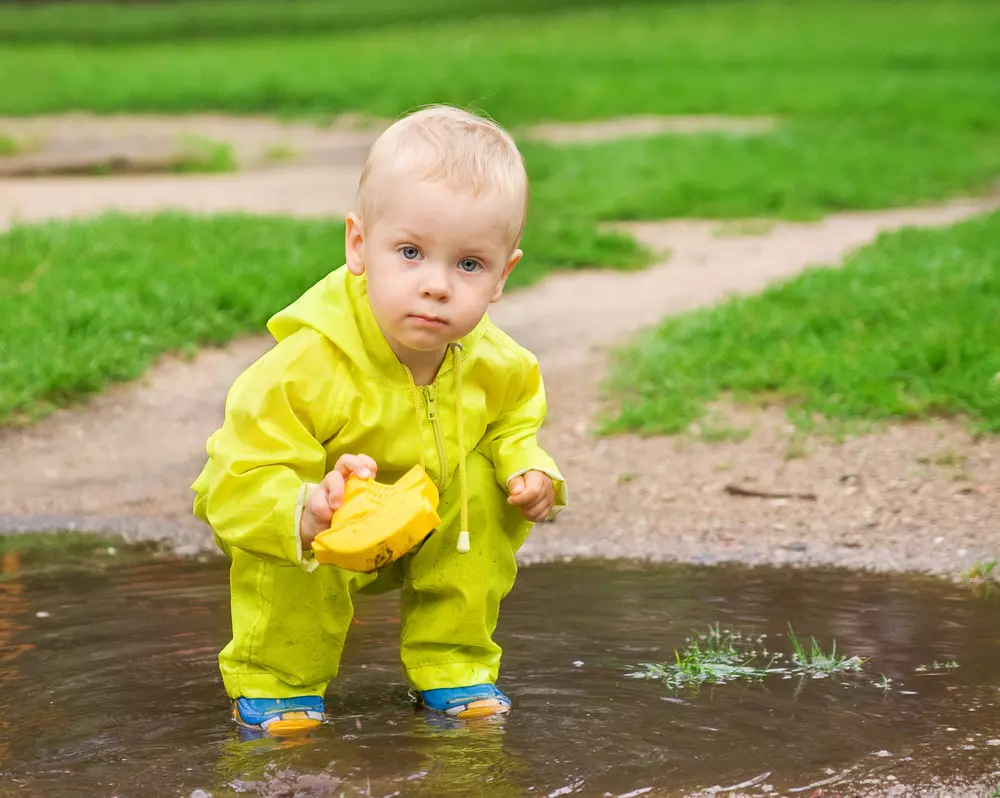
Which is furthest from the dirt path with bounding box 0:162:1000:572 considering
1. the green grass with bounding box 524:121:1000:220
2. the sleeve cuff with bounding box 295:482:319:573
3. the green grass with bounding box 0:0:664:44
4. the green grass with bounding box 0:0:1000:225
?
the green grass with bounding box 0:0:664:44

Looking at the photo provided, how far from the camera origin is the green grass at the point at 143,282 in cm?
552

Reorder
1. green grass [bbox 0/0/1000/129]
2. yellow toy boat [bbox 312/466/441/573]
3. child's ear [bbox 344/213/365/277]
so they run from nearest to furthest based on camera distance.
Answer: yellow toy boat [bbox 312/466/441/573]
child's ear [bbox 344/213/365/277]
green grass [bbox 0/0/1000/129]

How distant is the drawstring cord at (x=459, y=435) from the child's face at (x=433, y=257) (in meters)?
0.15

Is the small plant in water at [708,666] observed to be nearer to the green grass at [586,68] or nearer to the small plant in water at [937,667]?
the small plant in water at [937,667]

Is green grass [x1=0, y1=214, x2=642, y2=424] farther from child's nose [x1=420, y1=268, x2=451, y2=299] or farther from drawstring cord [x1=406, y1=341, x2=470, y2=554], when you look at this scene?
child's nose [x1=420, y1=268, x2=451, y2=299]

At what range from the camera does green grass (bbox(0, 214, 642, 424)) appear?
552cm

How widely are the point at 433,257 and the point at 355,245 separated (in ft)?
0.60

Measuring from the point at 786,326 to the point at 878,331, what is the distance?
0.34 m

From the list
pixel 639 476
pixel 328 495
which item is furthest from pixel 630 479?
pixel 328 495

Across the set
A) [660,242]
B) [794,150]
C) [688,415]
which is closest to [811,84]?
[794,150]

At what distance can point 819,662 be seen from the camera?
318 centimetres

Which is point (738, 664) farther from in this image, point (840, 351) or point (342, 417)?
point (840, 351)

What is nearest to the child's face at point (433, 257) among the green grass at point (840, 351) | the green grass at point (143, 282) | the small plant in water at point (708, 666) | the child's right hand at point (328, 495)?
the child's right hand at point (328, 495)

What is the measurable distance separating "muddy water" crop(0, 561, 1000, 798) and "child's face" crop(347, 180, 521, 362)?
725 millimetres
